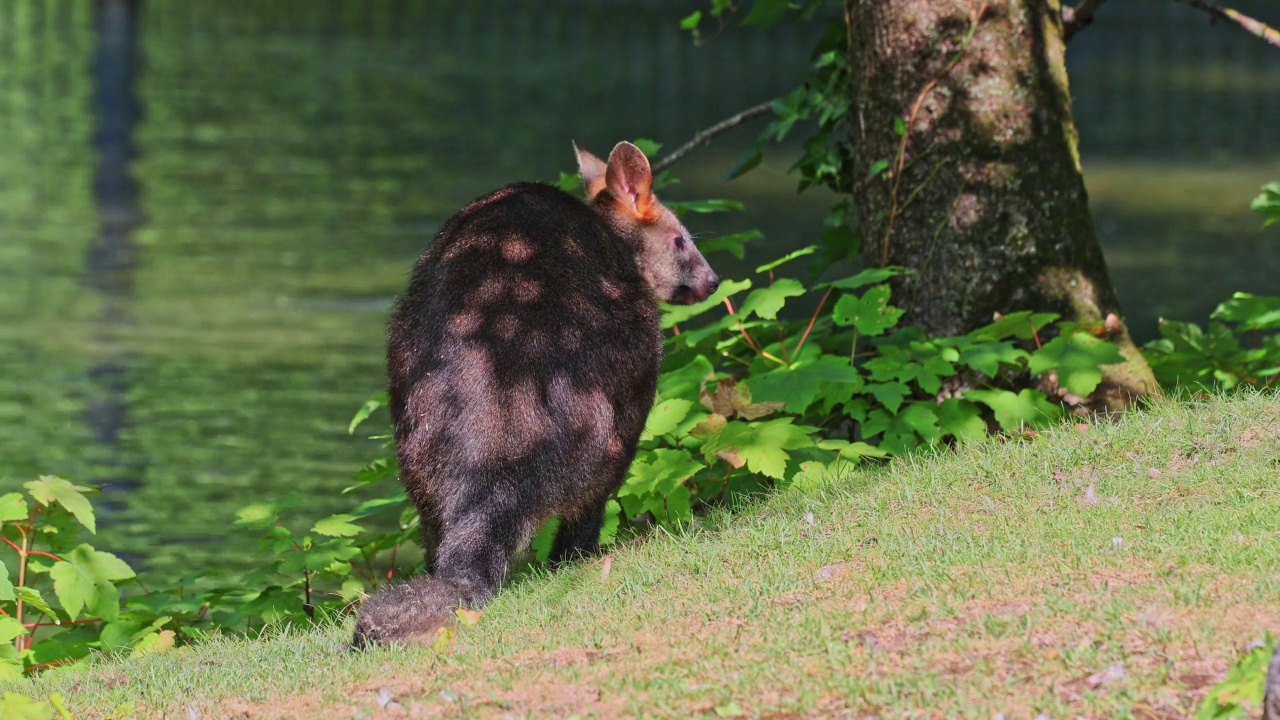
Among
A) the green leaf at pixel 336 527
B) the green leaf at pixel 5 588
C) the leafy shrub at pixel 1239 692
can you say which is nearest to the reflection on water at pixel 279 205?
the green leaf at pixel 336 527

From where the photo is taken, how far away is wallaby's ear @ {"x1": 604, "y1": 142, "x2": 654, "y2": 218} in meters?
6.80

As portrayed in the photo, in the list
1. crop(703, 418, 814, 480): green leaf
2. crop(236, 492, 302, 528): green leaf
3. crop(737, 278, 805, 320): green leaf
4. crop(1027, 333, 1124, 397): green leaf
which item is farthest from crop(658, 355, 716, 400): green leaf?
crop(236, 492, 302, 528): green leaf

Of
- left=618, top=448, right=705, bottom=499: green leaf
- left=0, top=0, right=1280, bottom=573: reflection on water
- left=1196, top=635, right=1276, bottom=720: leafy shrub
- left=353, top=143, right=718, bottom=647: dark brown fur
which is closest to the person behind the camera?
left=1196, top=635, right=1276, bottom=720: leafy shrub

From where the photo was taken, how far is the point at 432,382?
5.81m

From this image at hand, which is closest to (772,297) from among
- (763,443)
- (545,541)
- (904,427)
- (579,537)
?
(904,427)

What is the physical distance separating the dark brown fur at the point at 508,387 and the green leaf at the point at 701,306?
3.04 ft

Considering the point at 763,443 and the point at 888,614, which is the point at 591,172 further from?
the point at 888,614

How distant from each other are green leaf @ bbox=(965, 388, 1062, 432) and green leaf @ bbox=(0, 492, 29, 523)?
3.95 metres

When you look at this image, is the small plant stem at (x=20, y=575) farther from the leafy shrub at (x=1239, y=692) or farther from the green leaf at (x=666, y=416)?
the leafy shrub at (x=1239, y=692)

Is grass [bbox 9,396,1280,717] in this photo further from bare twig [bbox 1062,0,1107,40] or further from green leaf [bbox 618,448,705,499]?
bare twig [bbox 1062,0,1107,40]

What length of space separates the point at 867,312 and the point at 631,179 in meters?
1.25

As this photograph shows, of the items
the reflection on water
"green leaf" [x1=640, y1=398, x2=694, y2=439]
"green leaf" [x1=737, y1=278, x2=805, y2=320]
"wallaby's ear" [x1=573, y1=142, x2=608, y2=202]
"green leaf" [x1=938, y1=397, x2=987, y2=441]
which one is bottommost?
the reflection on water

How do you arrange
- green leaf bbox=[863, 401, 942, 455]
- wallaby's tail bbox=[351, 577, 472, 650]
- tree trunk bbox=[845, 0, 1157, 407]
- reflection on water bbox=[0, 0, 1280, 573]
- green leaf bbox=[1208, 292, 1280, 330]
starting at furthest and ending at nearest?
reflection on water bbox=[0, 0, 1280, 573] < tree trunk bbox=[845, 0, 1157, 407] < green leaf bbox=[1208, 292, 1280, 330] < green leaf bbox=[863, 401, 942, 455] < wallaby's tail bbox=[351, 577, 472, 650]

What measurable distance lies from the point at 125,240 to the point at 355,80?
15.9 metres
